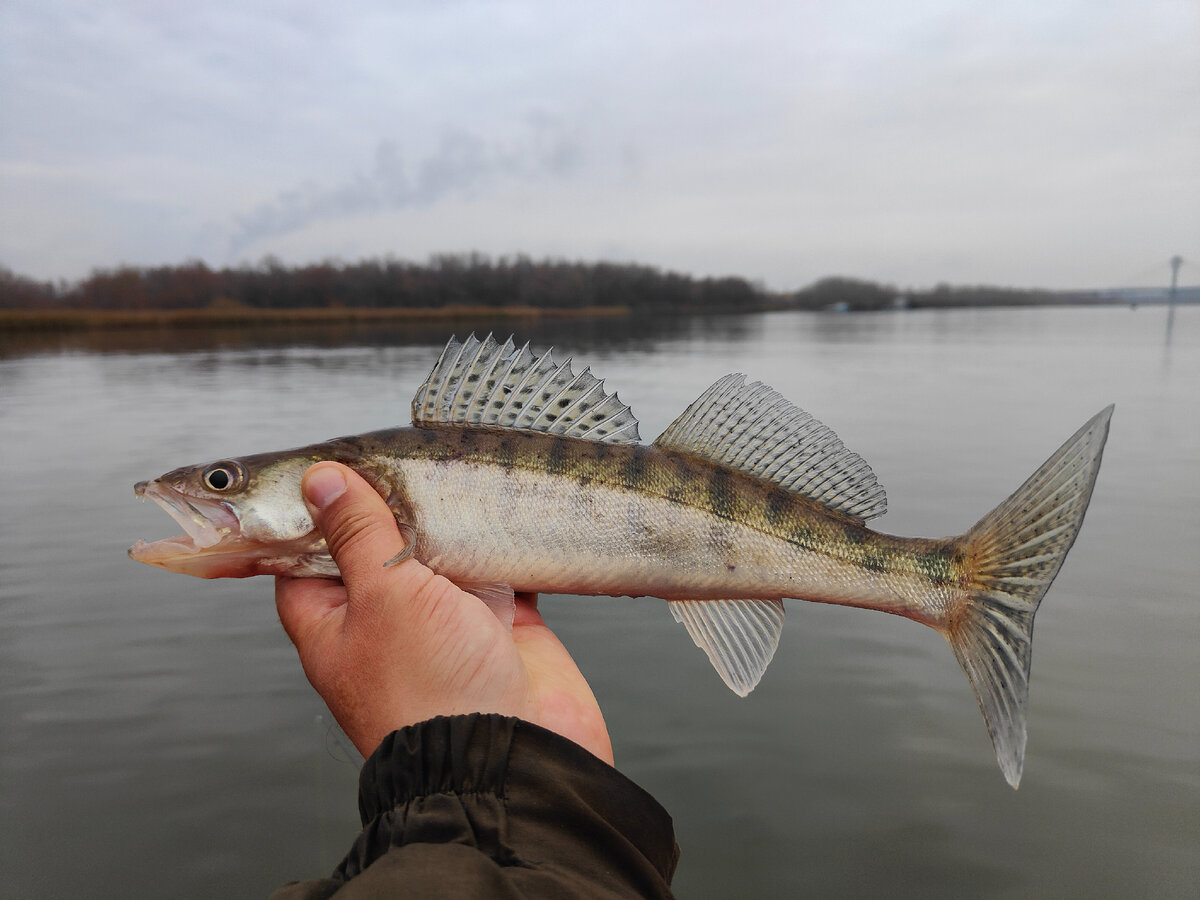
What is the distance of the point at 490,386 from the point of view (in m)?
3.07

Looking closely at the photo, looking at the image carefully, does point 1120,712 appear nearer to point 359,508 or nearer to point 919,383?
point 359,508

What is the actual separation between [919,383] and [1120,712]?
22623mm

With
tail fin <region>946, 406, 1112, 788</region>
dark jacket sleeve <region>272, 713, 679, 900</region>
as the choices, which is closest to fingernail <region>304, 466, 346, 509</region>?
dark jacket sleeve <region>272, 713, 679, 900</region>

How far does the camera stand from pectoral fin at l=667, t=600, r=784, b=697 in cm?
→ 294

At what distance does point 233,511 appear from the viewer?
2.93 meters

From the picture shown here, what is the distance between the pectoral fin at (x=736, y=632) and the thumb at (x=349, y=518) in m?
1.30

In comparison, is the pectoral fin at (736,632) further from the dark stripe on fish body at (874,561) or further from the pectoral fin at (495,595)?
the pectoral fin at (495,595)

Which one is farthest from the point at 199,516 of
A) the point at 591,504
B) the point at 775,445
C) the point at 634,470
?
the point at 775,445

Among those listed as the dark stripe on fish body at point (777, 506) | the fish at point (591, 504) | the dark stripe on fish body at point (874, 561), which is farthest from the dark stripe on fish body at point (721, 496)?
the dark stripe on fish body at point (874, 561)

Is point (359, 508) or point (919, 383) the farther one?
point (919, 383)

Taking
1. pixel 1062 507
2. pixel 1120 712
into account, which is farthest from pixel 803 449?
pixel 1120 712

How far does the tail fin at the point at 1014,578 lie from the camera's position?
2.35 meters

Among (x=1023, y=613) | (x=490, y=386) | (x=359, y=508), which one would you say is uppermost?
(x=490, y=386)

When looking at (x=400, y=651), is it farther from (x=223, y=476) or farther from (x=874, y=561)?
(x=874, y=561)
